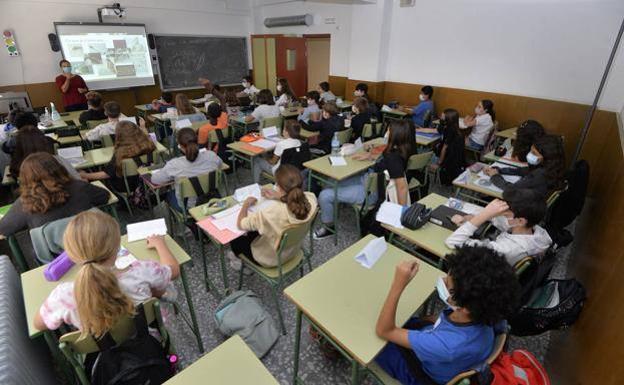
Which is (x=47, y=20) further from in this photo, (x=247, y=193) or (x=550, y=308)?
(x=550, y=308)

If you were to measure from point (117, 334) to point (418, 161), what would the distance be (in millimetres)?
2912

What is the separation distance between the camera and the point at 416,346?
50.3 inches

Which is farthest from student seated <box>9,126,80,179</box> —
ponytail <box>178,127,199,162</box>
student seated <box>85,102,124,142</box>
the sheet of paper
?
student seated <box>85,102,124,142</box>

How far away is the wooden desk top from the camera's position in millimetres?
1386

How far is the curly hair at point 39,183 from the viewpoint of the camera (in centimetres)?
190

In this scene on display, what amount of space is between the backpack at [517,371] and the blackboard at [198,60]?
9.12 m

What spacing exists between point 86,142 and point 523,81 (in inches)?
277

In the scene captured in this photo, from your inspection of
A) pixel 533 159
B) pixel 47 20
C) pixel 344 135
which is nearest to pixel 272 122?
pixel 344 135

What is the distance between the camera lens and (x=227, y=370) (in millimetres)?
1199

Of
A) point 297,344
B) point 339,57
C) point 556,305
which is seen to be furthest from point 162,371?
point 339,57

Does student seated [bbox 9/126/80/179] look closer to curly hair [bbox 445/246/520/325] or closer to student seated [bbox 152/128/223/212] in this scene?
student seated [bbox 152/128/223/212]

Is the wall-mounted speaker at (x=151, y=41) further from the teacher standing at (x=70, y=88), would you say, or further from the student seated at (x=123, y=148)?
the student seated at (x=123, y=148)

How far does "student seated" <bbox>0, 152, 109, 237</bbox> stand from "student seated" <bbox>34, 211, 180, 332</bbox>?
0.87 meters

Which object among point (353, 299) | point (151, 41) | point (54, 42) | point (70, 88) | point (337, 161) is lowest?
point (353, 299)
